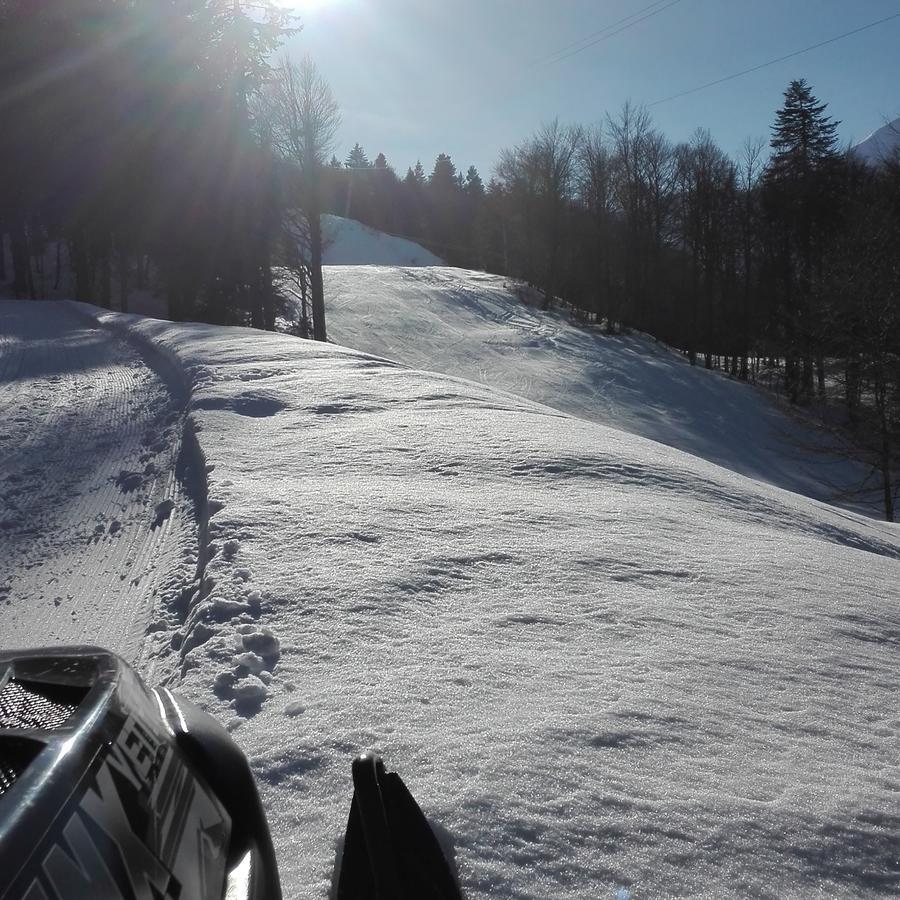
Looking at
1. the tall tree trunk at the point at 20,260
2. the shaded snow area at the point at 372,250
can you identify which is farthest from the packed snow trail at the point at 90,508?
the shaded snow area at the point at 372,250

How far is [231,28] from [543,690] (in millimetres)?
30721

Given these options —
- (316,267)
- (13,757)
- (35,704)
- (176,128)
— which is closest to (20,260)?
(176,128)

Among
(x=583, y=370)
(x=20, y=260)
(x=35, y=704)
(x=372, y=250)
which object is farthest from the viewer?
(x=372, y=250)

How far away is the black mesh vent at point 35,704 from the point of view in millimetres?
1355

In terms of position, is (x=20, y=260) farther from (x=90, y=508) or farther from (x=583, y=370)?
(x=90, y=508)

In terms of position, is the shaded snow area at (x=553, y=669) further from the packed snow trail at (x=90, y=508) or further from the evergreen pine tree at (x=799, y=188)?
the evergreen pine tree at (x=799, y=188)

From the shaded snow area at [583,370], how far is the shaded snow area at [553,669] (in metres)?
19.3

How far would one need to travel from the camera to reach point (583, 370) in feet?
118

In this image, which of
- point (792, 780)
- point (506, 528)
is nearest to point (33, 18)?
point (506, 528)

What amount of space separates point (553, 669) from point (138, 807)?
77.0 inches

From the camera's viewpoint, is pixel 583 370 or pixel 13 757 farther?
pixel 583 370

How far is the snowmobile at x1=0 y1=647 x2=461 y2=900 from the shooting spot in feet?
3.52

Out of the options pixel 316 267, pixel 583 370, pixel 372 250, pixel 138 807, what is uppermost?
pixel 372 250

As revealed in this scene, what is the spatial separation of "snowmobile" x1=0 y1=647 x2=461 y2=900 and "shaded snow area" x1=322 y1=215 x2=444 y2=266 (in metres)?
72.6
